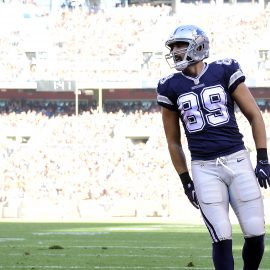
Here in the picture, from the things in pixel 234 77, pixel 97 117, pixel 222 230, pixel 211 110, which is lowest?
pixel 97 117

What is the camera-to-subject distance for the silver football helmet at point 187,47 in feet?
21.1

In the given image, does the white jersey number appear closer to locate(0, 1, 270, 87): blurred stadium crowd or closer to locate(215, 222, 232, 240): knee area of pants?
locate(215, 222, 232, 240): knee area of pants

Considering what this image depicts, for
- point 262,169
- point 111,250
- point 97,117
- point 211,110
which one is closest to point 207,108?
point 211,110

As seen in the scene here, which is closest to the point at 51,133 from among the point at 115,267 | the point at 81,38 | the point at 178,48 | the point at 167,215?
the point at 81,38

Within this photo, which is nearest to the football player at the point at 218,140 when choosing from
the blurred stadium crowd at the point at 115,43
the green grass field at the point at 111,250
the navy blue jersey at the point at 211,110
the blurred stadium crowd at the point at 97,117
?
the navy blue jersey at the point at 211,110

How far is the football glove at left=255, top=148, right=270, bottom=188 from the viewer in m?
6.24

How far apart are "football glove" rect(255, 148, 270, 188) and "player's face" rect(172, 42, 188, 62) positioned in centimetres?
72

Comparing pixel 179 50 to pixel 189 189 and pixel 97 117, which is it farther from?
pixel 97 117

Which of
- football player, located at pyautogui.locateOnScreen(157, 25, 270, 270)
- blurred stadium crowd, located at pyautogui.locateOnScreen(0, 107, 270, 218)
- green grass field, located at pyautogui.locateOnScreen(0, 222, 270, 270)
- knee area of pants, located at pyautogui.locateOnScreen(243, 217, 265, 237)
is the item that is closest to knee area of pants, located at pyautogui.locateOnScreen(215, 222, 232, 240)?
football player, located at pyautogui.locateOnScreen(157, 25, 270, 270)

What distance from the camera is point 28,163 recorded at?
3222 centimetres

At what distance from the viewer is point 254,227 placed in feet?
20.4

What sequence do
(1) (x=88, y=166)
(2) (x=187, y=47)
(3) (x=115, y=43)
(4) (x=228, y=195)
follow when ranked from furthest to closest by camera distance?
(3) (x=115, y=43)
(1) (x=88, y=166)
(2) (x=187, y=47)
(4) (x=228, y=195)

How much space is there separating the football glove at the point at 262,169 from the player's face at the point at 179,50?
0.72 meters

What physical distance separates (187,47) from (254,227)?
114 centimetres
